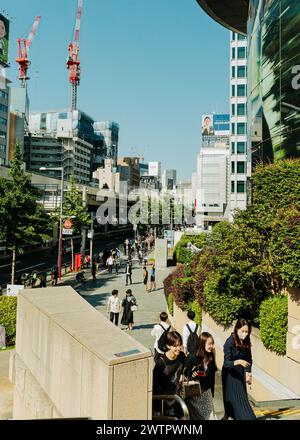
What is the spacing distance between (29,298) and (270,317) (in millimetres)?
4611

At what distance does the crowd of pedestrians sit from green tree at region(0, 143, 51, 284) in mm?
17822

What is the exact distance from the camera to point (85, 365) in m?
4.31

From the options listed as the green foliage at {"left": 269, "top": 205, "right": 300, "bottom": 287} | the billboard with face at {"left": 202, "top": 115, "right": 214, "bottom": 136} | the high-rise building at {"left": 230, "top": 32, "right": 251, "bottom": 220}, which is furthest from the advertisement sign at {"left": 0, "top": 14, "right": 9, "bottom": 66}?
the green foliage at {"left": 269, "top": 205, "right": 300, "bottom": 287}

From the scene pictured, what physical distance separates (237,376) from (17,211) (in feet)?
62.2

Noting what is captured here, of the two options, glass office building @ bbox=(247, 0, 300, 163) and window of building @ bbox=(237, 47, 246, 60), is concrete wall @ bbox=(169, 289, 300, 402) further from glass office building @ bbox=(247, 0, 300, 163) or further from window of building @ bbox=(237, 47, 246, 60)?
window of building @ bbox=(237, 47, 246, 60)

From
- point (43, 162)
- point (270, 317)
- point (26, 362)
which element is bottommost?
point (26, 362)

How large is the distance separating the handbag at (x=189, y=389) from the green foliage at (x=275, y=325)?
397 centimetres

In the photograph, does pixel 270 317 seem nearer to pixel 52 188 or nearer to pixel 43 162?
pixel 52 188

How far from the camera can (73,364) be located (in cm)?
467

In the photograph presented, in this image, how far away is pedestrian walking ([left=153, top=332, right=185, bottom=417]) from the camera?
426cm

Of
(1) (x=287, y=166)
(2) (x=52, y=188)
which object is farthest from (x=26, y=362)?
(2) (x=52, y=188)

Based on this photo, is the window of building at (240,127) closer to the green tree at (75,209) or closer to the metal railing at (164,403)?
the green tree at (75,209)

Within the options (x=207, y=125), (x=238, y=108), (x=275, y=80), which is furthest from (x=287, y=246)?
(x=207, y=125)
